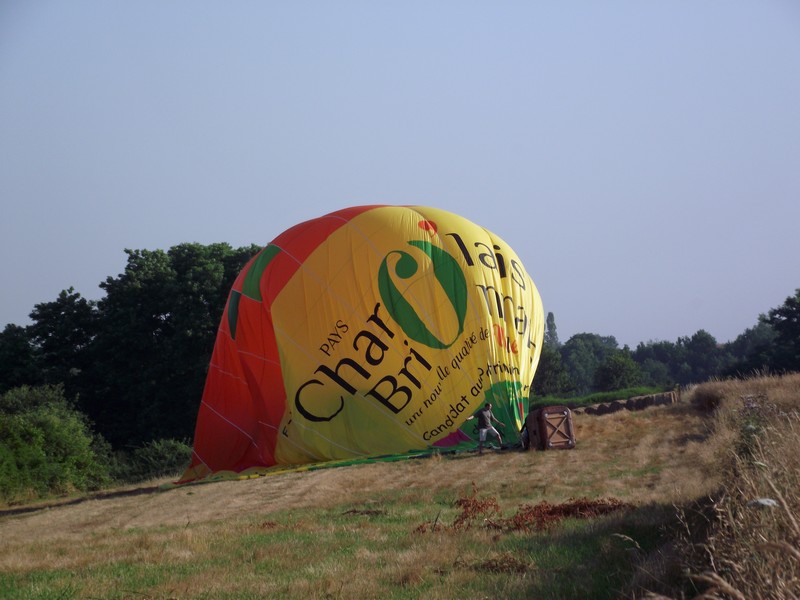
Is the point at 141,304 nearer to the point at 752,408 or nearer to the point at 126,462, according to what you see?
the point at 126,462

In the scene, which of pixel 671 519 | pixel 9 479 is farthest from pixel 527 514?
pixel 9 479

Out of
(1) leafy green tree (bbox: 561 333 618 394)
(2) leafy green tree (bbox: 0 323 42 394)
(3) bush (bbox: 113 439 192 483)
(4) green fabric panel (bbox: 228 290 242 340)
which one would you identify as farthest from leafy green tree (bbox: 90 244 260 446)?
(1) leafy green tree (bbox: 561 333 618 394)

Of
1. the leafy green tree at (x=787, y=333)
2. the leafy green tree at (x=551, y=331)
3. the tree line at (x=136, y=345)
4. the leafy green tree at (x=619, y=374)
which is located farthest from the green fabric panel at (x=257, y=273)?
the leafy green tree at (x=551, y=331)

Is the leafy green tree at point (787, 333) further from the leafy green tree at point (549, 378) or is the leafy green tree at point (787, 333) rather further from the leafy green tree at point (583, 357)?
the leafy green tree at point (583, 357)

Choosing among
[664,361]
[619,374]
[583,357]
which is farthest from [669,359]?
[619,374]

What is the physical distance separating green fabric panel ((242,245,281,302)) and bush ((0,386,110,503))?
8.76 meters

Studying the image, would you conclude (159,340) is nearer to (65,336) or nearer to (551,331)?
(65,336)

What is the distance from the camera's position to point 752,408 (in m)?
13.8

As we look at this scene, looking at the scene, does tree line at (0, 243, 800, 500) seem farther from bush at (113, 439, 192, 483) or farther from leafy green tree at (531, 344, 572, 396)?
leafy green tree at (531, 344, 572, 396)

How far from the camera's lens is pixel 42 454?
25.9 metres

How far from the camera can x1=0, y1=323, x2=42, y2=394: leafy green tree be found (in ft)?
129

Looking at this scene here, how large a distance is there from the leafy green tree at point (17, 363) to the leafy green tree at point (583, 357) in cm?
5632

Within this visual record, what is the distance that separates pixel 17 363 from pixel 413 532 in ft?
111

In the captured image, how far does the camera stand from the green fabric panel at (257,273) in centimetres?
2030
